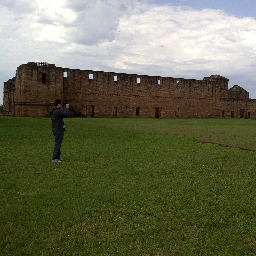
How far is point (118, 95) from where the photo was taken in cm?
3378

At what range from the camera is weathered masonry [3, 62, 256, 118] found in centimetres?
2750

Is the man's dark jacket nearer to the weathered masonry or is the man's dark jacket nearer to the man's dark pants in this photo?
the man's dark pants

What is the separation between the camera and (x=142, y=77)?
35.3 meters

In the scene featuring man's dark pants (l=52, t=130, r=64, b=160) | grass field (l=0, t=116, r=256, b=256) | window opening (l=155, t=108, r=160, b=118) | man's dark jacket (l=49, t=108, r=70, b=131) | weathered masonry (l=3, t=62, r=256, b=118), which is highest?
weathered masonry (l=3, t=62, r=256, b=118)

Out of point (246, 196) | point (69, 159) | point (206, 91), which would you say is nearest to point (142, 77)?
point (206, 91)

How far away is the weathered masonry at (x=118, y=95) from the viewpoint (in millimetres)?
27500

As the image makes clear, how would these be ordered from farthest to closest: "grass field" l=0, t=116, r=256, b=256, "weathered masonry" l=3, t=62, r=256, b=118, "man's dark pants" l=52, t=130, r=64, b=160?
"weathered masonry" l=3, t=62, r=256, b=118 → "man's dark pants" l=52, t=130, r=64, b=160 → "grass field" l=0, t=116, r=256, b=256

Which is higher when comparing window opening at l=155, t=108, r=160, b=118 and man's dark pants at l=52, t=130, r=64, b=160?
window opening at l=155, t=108, r=160, b=118

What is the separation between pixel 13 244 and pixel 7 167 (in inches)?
120

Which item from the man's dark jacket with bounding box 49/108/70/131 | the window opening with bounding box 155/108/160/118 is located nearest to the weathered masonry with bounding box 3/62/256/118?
the window opening with bounding box 155/108/160/118

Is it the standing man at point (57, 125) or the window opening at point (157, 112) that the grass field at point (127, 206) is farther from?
the window opening at point (157, 112)

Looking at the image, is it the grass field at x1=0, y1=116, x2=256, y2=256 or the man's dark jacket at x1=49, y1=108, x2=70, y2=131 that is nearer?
the grass field at x1=0, y1=116, x2=256, y2=256

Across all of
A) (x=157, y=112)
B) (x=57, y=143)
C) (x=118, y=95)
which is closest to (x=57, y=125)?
(x=57, y=143)

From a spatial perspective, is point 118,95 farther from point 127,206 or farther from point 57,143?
point 127,206
